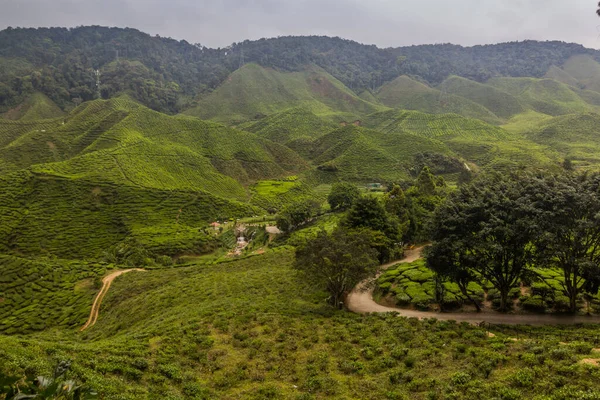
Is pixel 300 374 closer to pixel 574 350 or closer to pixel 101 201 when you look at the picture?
pixel 574 350

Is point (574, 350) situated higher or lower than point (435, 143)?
lower

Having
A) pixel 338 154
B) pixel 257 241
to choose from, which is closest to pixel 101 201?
pixel 257 241

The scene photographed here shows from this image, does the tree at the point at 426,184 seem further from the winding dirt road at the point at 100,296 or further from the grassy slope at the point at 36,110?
the grassy slope at the point at 36,110

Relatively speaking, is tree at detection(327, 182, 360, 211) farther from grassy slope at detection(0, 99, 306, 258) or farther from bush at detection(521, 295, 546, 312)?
bush at detection(521, 295, 546, 312)

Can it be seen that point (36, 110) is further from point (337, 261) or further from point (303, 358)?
point (303, 358)

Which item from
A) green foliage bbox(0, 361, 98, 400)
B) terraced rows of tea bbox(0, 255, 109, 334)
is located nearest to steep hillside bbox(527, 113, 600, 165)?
terraced rows of tea bbox(0, 255, 109, 334)
